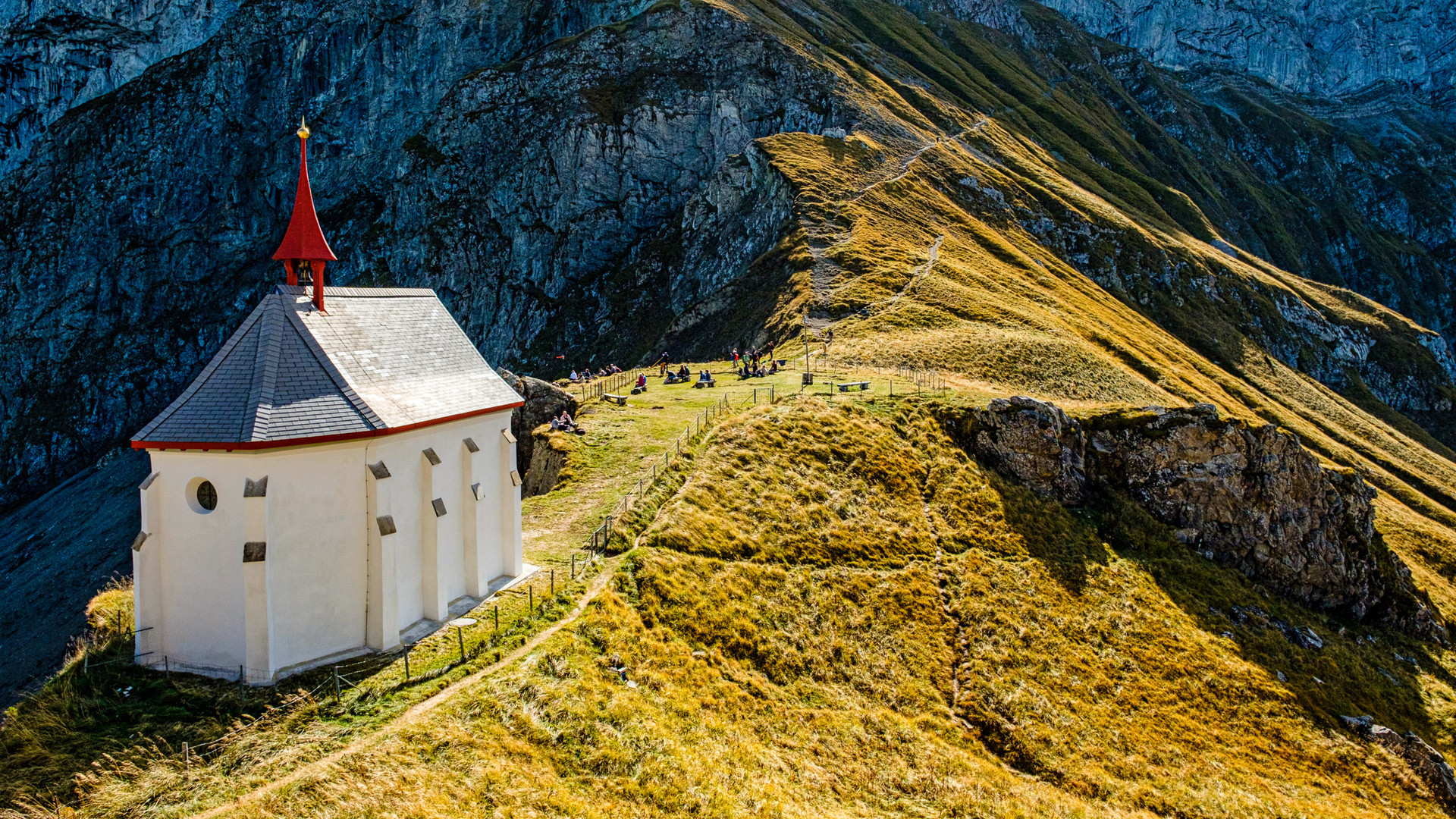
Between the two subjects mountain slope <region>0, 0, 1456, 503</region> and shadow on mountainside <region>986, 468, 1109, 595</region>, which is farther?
mountain slope <region>0, 0, 1456, 503</region>

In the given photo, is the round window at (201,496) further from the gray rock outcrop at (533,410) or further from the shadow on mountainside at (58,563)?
the shadow on mountainside at (58,563)

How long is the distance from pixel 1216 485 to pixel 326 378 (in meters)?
45.7

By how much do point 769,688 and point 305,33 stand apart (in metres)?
172

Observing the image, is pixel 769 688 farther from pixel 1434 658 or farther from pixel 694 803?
pixel 1434 658

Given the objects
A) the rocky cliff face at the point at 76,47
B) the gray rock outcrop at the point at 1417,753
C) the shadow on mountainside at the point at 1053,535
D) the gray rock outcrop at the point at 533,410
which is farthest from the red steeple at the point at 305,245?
the rocky cliff face at the point at 76,47

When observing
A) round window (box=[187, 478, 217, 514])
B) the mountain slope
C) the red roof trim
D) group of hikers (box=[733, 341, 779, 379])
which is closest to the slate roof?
the red roof trim

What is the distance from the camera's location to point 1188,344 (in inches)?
4050

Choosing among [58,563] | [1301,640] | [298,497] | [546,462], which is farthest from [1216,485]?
[58,563]

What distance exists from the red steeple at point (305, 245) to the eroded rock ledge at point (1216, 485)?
3380cm

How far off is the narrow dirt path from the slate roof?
6901 millimetres

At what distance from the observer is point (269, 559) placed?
65.9ft

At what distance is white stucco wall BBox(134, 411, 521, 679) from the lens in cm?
2027

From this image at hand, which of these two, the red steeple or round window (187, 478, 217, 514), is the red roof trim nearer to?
round window (187, 478, 217, 514)

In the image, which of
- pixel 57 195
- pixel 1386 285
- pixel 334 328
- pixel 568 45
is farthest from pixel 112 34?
pixel 1386 285
